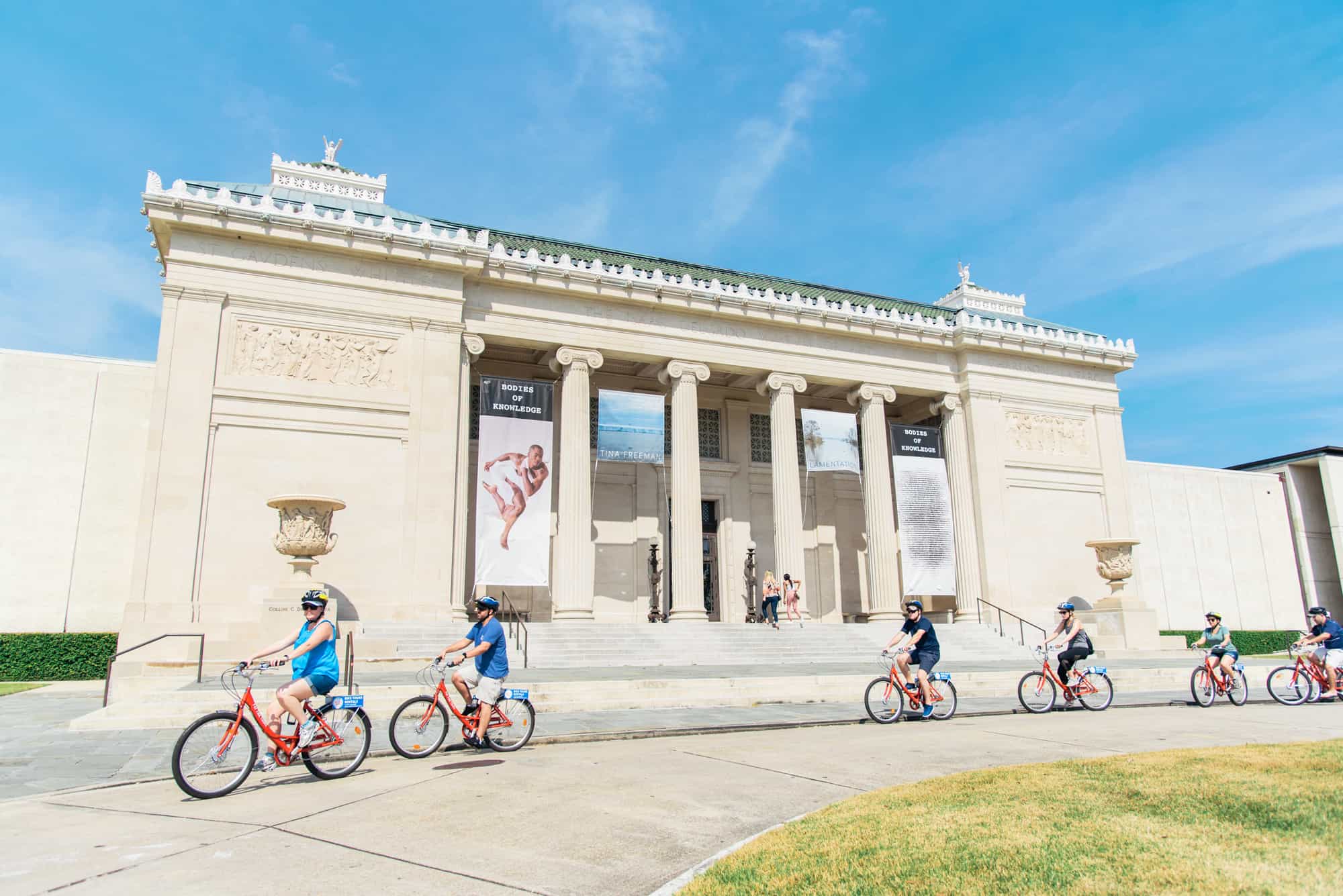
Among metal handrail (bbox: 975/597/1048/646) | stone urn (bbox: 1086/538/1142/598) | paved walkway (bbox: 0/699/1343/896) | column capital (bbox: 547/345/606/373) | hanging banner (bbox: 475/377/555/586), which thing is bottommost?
paved walkway (bbox: 0/699/1343/896)

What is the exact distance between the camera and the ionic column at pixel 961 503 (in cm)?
2944

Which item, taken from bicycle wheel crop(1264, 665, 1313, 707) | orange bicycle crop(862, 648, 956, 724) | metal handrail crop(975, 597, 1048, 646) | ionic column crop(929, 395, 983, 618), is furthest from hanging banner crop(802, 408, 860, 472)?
orange bicycle crop(862, 648, 956, 724)

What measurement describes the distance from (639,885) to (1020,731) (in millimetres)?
7699

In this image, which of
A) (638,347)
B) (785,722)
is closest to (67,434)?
(638,347)

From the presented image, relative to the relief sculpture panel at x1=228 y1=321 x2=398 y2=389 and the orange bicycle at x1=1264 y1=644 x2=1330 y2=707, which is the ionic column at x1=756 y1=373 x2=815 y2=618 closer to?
the relief sculpture panel at x1=228 y1=321 x2=398 y2=389

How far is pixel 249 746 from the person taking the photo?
7.48m

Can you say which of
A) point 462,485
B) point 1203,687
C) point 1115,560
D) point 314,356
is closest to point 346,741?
point 1203,687

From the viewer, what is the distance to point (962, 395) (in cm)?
3138

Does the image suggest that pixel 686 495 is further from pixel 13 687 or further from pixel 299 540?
pixel 13 687

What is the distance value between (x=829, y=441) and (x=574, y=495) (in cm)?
857

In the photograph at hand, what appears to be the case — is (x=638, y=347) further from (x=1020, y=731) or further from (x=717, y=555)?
(x=1020, y=731)

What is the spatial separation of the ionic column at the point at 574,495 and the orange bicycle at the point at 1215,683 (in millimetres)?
14785

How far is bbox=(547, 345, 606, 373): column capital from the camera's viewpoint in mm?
26125

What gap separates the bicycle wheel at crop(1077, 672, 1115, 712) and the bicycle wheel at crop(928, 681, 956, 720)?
2487 mm
